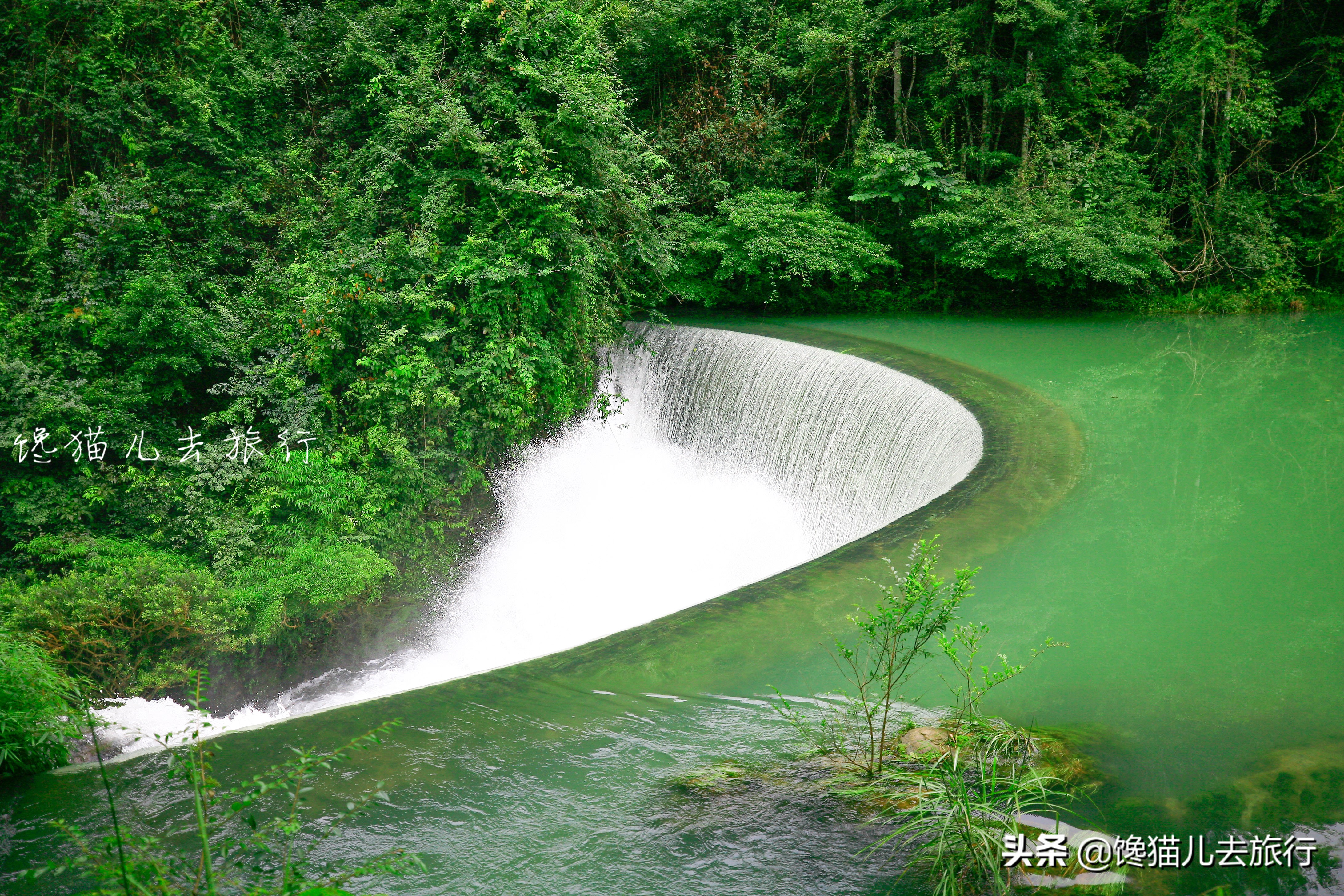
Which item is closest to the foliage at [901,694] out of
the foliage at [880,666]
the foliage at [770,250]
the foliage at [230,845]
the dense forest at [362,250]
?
the foliage at [880,666]

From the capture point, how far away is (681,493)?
382 inches

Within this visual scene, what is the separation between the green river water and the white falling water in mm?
1224

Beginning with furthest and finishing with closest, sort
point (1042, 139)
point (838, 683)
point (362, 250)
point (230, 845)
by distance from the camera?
point (1042, 139)
point (362, 250)
point (838, 683)
point (230, 845)

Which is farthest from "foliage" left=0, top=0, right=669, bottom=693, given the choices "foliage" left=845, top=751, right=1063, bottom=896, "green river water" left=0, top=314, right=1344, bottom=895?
"foliage" left=845, top=751, right=1063, bottom=896

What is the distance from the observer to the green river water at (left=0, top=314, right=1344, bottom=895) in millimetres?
2855

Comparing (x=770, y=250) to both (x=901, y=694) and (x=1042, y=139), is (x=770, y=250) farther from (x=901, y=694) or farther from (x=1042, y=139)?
(x=901, y=694)

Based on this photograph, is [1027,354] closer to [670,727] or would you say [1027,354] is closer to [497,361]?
[497,361]

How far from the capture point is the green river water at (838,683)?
9.37ft

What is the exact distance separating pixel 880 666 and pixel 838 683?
13.6 inches

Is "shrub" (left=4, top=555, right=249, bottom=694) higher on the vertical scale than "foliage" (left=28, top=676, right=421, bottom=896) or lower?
lower

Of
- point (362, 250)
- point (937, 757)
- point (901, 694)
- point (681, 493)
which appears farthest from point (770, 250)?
point (937, 757)

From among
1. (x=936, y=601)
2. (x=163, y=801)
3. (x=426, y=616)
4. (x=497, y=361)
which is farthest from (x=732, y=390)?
(x=163, y=801)

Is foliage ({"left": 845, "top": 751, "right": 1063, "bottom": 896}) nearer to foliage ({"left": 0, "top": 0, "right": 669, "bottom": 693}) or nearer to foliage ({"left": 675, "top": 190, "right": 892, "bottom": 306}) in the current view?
foliage ({"left": 0, "top": 0, "right": 669, "bottom": 693})

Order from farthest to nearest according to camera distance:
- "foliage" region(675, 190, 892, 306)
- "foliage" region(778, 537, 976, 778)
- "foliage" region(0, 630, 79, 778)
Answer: "foliage" region(675, 190, 892, 306) → "foliage" region(0, 630, 79, 778) → "foliage" region(778, 537, 976, 778)
